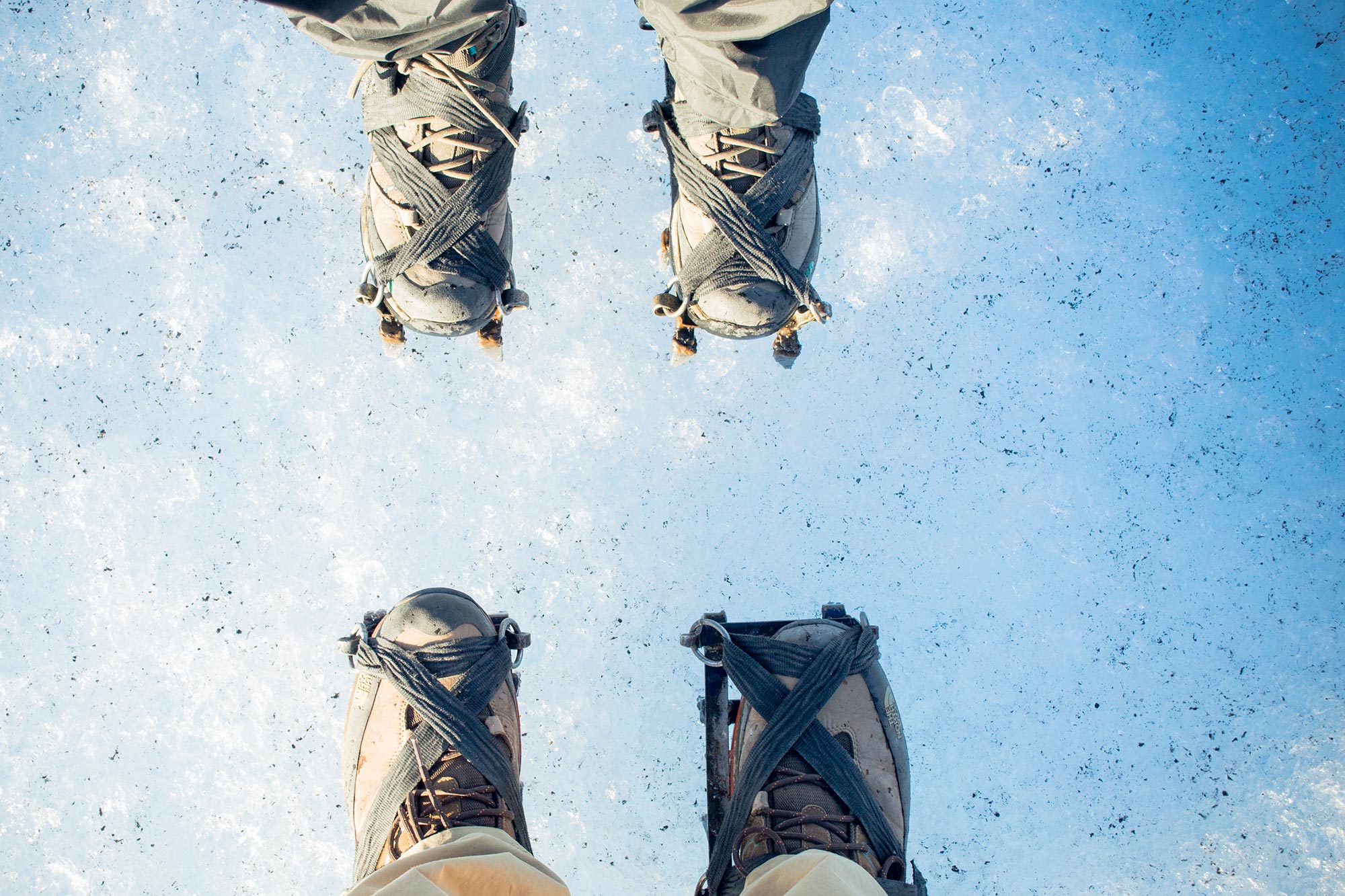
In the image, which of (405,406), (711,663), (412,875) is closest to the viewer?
(412,875)

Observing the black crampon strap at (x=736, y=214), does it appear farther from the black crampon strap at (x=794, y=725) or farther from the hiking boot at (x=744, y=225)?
the black crampon strap at (x=794, y=725)

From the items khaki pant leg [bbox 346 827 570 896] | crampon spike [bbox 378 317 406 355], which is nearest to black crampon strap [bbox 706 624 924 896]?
khaki pant leg [bbox 346 827 570 896]

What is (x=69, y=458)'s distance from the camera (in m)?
1.41

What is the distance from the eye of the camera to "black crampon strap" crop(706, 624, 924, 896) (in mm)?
1196

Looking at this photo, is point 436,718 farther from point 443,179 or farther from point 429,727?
point 443,179

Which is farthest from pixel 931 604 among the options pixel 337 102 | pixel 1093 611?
pixel 337 102

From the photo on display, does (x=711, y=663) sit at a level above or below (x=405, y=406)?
below

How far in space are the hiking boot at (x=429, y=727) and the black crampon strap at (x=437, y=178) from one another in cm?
52

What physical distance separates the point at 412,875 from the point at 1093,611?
1.17 metres

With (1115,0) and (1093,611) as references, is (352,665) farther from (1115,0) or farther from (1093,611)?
(1115,0)

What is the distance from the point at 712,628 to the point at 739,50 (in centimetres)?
82

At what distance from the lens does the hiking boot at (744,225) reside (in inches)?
45.7

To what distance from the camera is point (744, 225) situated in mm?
1156

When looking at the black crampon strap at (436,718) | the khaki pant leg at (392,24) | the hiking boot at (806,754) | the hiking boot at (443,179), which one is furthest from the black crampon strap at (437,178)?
the hiking boot at (806,754)
